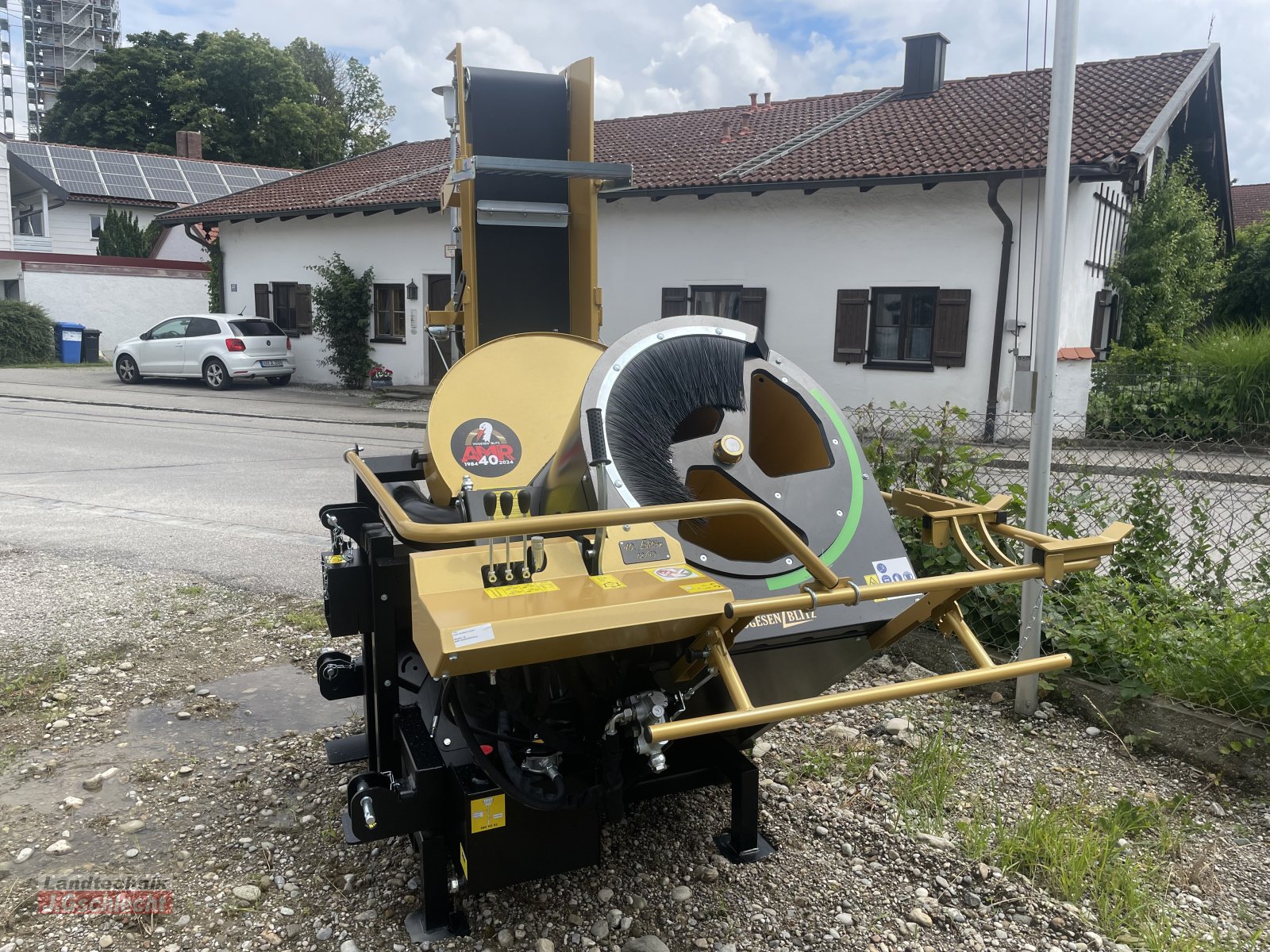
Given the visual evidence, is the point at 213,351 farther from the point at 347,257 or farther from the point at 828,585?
the point at 828,585

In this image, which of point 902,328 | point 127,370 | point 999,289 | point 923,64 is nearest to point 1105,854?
Answer: point 999,289

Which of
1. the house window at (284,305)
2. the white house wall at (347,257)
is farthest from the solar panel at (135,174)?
the house window at (284,305)

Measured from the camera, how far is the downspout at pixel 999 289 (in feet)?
44.7

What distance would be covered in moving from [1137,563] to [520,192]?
12.4ft

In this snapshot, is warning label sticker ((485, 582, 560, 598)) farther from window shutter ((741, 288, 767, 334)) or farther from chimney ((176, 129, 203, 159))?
chimney ((176, 129, 203, 159))

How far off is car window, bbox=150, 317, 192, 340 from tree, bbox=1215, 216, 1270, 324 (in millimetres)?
22722

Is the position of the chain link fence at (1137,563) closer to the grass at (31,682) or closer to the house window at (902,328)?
the grass at (31,682)

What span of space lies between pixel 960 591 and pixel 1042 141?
12.7m

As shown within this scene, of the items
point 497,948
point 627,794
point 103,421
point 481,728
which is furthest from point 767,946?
point 103,421

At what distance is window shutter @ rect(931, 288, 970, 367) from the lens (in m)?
14.2

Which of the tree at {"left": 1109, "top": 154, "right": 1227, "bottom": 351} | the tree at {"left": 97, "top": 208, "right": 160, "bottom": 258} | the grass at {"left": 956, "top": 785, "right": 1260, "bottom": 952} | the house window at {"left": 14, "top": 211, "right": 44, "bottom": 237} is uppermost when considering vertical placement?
the house window at {"left": 14, "top": 211, "right": 44, "bottom": 237}

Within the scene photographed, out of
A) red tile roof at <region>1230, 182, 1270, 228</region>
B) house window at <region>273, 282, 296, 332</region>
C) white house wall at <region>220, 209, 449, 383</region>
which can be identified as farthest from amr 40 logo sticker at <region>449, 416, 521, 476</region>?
red tile roof at <region>1230, 182, 1270, 228</region>

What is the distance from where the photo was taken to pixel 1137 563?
4438 millimetres

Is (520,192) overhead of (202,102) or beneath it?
beneath
